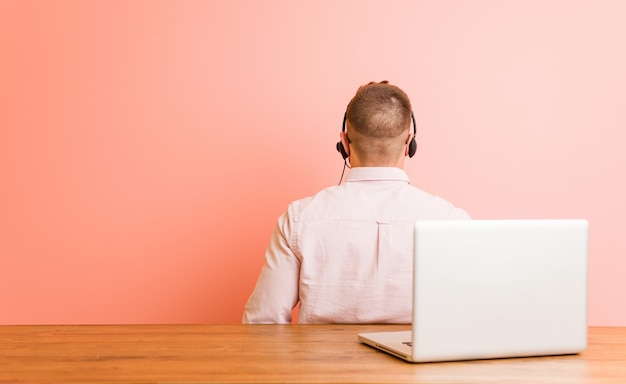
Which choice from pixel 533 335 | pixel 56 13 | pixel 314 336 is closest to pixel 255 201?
pixel 56 13

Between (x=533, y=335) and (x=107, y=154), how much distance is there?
70.5 inches

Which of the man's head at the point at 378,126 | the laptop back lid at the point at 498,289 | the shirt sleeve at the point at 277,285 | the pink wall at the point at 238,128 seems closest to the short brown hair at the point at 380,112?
the man's head at the point at 378,126

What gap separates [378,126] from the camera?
199 cm

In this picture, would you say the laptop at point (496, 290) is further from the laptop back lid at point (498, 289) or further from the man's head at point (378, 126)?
the man's head at point (378, 126)

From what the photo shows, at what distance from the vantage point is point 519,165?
2730 millimetres

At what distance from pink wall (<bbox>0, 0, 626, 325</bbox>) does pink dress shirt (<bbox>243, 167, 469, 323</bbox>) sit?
2.71 ft

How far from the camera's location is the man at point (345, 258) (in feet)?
5.98

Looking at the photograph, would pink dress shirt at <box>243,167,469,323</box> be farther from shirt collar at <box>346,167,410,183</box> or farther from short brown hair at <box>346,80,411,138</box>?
short brown hair at <box>346,80,411,138</box>

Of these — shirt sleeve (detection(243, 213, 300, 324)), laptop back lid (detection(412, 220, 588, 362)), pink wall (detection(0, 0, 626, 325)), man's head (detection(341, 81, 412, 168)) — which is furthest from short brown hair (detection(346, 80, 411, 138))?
laptop back lid (detection(412, 220, 588, 362))

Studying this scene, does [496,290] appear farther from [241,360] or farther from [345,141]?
[345,141]

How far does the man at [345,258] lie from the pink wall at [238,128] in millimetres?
810

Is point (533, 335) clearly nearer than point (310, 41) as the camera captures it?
Yes

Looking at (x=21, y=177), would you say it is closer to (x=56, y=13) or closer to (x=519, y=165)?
(x=56, y=13)

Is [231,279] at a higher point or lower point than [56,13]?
lower
